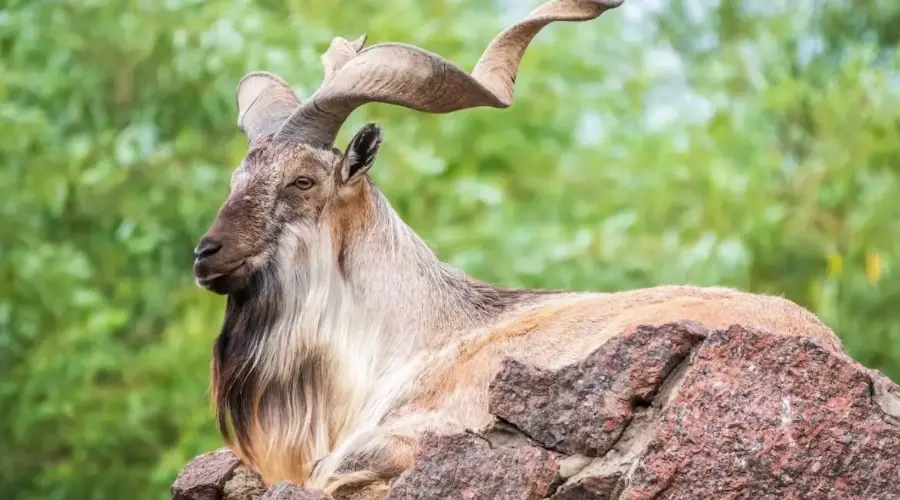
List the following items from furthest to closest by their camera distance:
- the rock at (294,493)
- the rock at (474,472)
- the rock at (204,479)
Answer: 1. the rock at (204,479)
2. the rock at (294,493)
3. the rock at (474,472)

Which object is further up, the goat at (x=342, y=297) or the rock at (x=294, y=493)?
the goat at (x=342, y=297)

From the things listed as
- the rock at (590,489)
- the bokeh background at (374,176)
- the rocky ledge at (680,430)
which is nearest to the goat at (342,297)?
the rocky ledge at (680,430)

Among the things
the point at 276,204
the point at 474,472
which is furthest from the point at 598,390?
the point at 276,204

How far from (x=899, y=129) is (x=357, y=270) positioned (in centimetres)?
1166

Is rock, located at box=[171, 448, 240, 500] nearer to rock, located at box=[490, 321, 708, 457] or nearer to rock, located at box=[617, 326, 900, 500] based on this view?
rock, located at box=[490, 321, 708, 457]

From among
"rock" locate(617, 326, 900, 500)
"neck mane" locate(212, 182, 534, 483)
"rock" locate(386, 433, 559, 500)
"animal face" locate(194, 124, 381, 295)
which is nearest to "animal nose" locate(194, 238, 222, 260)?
"animal face" locate(194, 124, 381, 295)

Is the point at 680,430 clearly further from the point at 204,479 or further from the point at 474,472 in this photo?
the point at 204,479

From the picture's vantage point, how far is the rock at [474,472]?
523 centimetres

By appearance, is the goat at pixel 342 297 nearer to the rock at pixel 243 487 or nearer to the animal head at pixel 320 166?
the animal head at pixel 320 166

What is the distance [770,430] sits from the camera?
16.4ft

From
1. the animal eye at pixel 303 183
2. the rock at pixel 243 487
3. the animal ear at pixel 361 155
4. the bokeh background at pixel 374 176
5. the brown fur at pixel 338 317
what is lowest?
the rock at pixel 243 487

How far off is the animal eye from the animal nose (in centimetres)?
54

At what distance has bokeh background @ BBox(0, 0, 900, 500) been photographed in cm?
1576

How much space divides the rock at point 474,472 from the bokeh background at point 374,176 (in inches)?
382
